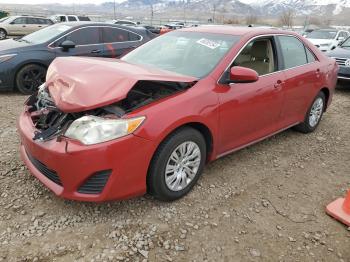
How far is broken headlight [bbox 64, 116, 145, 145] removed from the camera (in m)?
2.73

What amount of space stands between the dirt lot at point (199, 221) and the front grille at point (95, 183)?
34 cm

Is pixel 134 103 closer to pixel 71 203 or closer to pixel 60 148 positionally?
pixel 60 148

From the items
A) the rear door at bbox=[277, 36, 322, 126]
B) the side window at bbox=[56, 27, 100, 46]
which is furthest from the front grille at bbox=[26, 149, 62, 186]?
the side window at bbox=[56, 27, 100, 46]

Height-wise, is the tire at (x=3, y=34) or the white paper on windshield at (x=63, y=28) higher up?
the white paper on windshield at (x=63, y=28)

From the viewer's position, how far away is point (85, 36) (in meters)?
7.38

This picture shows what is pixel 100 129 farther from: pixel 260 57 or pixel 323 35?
pixel 323 35

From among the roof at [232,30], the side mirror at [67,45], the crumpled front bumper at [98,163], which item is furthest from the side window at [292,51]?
the side mirror at [67,45]

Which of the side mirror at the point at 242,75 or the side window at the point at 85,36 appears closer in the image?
the side mirror at the point at 242,75

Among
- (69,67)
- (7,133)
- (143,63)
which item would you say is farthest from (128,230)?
(7,133)

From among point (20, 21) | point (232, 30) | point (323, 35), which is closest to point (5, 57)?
point (232, 30)

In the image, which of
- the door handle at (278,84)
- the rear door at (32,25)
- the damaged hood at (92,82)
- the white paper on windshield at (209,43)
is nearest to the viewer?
the damaged hood at (92,82)

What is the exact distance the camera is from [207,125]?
3.33 meters

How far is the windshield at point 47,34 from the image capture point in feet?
23.4

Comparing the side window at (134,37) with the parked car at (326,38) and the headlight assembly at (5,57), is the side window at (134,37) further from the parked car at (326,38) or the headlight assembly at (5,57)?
the parked car at (326,38)
